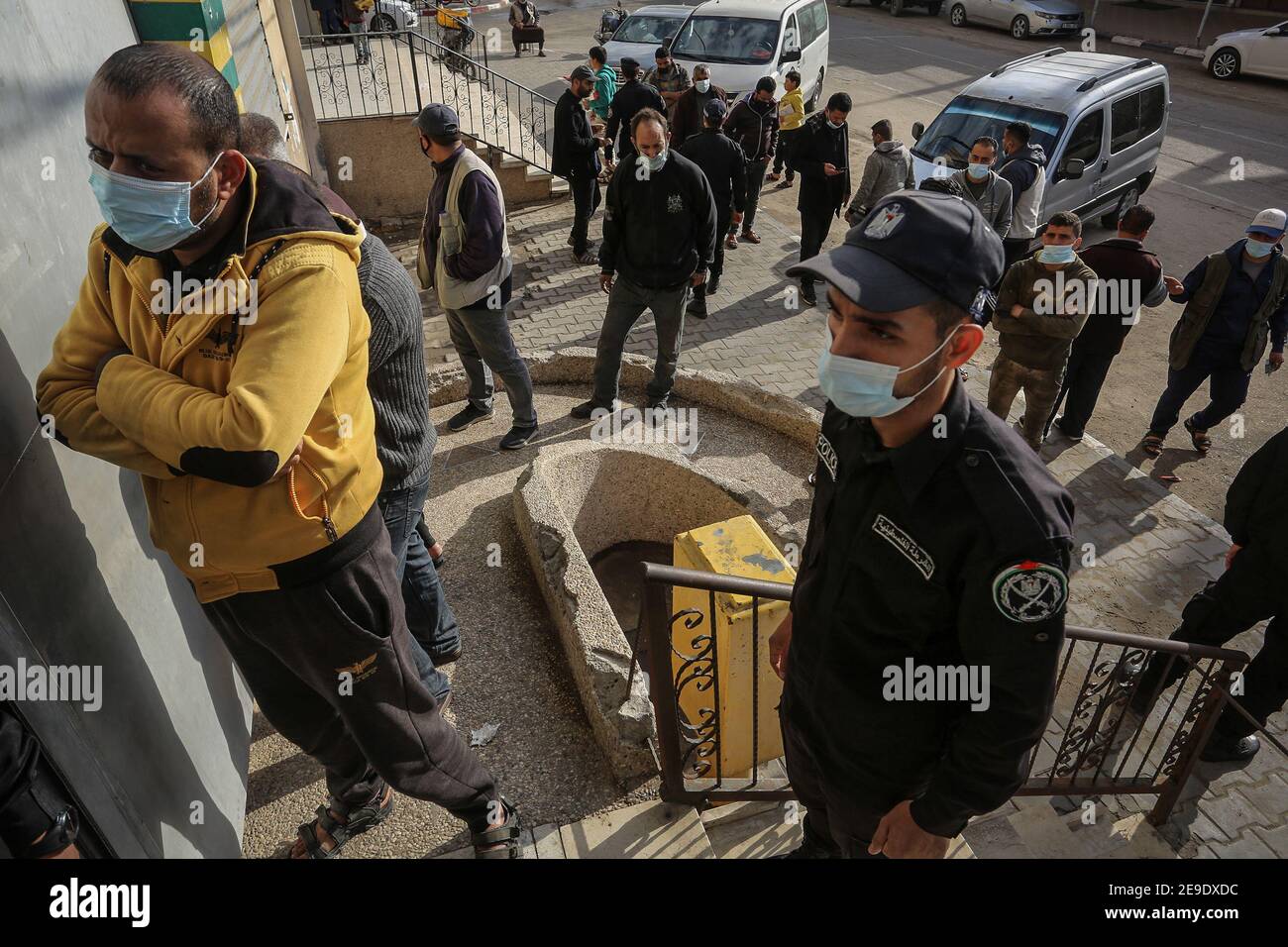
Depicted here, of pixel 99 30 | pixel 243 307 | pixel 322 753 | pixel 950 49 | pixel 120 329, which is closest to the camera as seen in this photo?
pixel 243 307

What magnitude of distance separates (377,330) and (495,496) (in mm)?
2413

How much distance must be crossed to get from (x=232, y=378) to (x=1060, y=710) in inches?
201

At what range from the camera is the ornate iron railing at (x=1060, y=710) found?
2898 millimetres

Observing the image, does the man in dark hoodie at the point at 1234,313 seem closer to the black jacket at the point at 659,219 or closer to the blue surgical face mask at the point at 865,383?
the black jacket at the point at 659,219

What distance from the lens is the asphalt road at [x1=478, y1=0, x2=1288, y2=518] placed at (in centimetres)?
764

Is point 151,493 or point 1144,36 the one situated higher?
point 151,493

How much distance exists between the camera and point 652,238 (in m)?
5.60

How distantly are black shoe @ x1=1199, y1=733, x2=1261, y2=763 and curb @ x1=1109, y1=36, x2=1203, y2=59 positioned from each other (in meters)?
20.7

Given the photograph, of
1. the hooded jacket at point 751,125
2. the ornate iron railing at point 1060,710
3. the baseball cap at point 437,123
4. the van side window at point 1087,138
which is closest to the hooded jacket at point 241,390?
the ornate iron railing at point 1060,710

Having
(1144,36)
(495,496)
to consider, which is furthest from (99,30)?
(1144,36)

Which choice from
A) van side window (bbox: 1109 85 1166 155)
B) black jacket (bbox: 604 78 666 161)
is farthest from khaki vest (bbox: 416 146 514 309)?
van side window (bbox: 1109 85 1166 155)

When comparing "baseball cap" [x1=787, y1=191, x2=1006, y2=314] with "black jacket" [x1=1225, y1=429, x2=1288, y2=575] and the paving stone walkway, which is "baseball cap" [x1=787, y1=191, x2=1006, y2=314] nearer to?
the paving stone walkway

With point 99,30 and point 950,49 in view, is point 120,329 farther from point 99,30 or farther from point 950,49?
point 950,49

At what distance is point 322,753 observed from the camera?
2754 mm
